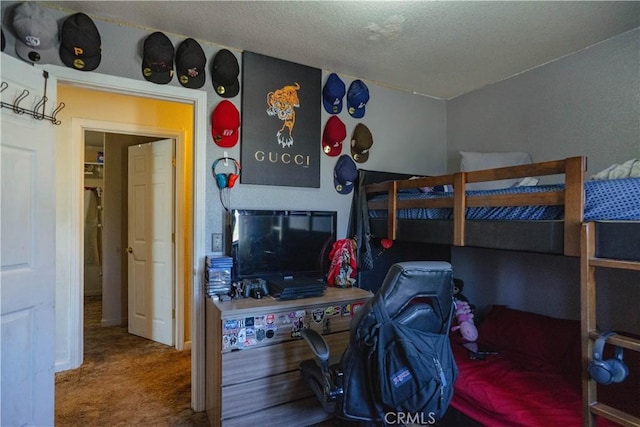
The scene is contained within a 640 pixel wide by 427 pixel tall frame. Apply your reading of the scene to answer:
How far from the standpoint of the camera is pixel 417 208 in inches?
92.4

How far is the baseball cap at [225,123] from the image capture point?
2354 mm

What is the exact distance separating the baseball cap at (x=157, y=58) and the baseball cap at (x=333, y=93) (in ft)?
4.01

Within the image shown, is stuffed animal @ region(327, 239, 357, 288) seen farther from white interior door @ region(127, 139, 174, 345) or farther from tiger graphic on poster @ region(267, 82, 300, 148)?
white interior door @ region(127, 139, 174, 345)

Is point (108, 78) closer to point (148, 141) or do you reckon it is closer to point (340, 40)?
point (340, 40)

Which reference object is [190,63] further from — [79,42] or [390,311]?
[390,311]

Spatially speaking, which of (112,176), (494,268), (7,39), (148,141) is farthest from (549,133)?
(112,176)

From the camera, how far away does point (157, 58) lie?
2.13 m

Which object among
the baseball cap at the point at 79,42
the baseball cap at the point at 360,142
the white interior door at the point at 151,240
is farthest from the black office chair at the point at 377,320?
the white interior door at the point at 151,240

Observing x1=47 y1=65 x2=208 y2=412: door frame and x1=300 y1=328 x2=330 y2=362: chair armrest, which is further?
x1=47 y1=65 x2=208 y2=412: door frame

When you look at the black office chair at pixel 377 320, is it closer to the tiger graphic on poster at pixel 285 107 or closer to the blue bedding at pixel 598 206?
the blue bedding at pixel 598 206

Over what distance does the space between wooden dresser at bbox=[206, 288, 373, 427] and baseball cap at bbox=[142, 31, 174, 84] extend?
61.5 inches

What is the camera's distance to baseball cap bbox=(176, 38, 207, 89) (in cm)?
222

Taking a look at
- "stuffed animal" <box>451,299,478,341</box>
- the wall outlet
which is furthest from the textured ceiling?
"stuffed animal" <box>451,299,478,341</box>

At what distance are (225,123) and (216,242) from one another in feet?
2.87
